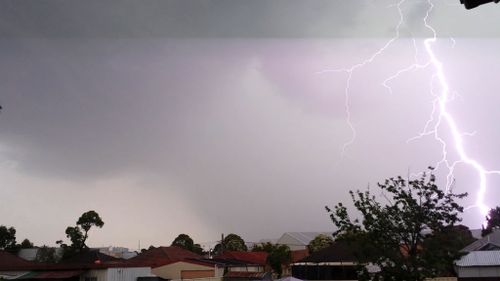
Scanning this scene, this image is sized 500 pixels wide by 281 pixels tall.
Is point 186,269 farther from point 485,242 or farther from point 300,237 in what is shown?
point 300,237

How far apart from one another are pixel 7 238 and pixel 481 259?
71453mm

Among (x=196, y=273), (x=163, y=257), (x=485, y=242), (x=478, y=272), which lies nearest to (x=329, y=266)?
(x=478, y=272)

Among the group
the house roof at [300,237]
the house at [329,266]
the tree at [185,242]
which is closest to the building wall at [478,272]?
the house at [329,266]

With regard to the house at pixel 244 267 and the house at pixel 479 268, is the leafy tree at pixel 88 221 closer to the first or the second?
the house at pixel 244 267

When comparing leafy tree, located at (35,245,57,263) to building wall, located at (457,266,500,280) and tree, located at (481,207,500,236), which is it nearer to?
building wall, located at (457,266,500,280)

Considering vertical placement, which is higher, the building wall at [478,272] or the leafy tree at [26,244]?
the leafy tree at [26,244]

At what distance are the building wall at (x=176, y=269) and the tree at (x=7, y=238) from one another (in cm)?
4369

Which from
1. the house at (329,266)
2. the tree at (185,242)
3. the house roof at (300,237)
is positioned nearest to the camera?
the house at (329,266)

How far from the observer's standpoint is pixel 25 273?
3472 cm

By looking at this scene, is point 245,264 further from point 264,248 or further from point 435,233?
point 435,233

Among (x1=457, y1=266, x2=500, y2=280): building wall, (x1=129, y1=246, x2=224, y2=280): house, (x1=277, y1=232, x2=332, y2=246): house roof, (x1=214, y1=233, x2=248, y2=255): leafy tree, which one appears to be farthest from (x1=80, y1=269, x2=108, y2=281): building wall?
(x1=277, y1=232, x2=332, y2=246): house roof

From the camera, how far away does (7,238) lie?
7894 cm

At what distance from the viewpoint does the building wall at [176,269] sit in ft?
149

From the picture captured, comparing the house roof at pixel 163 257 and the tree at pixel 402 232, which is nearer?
the tree at pixel 402 232
